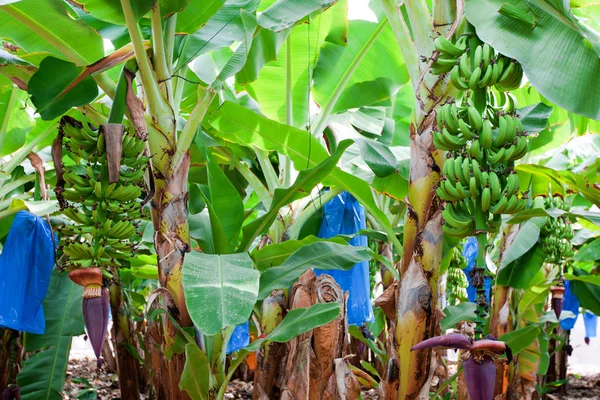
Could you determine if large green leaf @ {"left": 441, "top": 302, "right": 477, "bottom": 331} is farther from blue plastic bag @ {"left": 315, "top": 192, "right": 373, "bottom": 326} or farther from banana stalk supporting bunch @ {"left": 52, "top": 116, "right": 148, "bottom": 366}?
banana stalk supporting bunch @ {"left": 52, "top": 116, "right": 148, "bottom": 366}

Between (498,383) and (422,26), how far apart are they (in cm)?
209

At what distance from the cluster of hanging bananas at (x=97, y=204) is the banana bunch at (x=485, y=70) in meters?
0.96

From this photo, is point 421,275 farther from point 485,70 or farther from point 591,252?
point 591,252

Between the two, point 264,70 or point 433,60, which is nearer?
point 433,60

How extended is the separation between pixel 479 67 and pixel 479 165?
0.90 ft

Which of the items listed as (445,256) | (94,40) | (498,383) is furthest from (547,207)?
(94,40)

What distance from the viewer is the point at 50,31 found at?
1889mm

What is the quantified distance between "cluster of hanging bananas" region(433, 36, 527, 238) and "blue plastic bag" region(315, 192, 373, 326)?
1.10m

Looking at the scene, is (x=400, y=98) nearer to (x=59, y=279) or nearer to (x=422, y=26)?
(x=422, y=26)

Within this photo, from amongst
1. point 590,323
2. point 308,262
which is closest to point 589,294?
point 308,262

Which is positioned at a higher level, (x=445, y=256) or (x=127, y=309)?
(x=445, y=256)

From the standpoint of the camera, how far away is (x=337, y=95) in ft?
8.59

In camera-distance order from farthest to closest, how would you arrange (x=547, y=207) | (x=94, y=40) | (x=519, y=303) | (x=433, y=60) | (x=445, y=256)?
(x=519, y=303) → (x=547, y=207) → (x=445, y=256) → (x=94, y=40) → (x=433, y=60)

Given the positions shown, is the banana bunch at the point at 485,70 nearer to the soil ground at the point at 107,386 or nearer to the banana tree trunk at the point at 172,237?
the banana tree trunk at the point at 172,237
